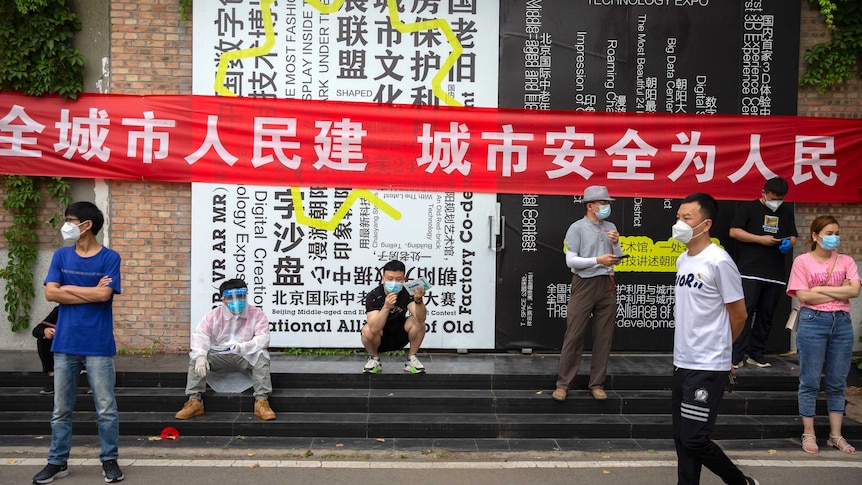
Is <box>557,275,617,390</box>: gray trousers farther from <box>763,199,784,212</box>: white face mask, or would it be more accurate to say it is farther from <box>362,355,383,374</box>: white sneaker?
<box>763,199,784,212</box>: white face mask

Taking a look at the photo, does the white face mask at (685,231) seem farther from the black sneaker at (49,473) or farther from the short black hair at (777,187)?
the black sneaker at (49,473)

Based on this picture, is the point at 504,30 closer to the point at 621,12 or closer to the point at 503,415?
the point at 621,12

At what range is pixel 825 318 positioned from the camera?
5918mm

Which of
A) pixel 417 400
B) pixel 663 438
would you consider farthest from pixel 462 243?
pixel 663 438

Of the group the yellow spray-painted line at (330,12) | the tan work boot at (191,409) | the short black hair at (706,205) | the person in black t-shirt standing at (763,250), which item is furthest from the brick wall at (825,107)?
the tan work boot at (191,409)

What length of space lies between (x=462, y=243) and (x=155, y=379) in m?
3.47

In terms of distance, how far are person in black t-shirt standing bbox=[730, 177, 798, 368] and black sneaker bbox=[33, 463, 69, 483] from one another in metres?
6.19

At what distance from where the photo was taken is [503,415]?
660 centimetres

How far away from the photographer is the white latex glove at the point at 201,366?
20.5 ft

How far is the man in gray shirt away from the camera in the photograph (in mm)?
6668

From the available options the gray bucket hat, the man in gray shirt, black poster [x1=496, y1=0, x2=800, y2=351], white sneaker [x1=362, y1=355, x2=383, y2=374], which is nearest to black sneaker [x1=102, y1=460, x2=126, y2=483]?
white sneaker [x1=362, y1=355, x2=383, y2=374]

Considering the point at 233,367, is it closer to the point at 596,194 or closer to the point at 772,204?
the point at 596,194

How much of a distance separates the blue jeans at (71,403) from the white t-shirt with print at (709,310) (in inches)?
159

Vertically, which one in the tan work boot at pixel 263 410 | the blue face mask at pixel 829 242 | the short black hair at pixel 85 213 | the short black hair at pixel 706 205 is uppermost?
the short black hair at pixel 706 205
